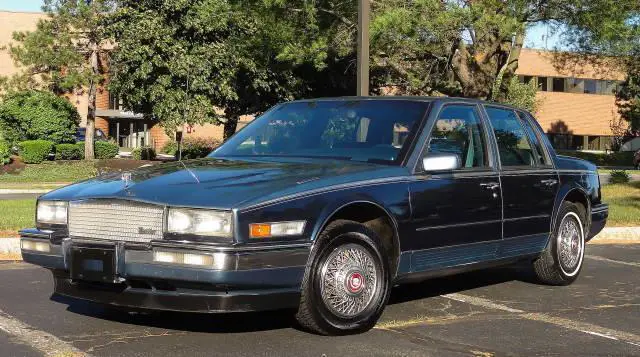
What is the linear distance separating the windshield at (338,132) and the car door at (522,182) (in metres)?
1.07

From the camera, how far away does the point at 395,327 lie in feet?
18.3

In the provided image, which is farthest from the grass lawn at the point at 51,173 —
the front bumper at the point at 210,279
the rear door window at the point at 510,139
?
the front bumper at the point at 210,279

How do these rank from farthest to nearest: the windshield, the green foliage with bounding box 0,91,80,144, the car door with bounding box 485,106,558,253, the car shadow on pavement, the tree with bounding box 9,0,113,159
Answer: the green foliage with bounding box 0,91,80,144 → the tree with bounding box 9,0,113,159 → the car door with bounding box 485,106,558,253 → the windshield → the car shadow on pavement

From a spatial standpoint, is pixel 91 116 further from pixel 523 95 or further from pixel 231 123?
pixel 523 95

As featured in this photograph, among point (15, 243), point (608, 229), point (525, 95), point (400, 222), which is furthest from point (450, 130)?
point (525, 95)

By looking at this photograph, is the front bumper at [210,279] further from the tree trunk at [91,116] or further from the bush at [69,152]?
the bush at [69,152]

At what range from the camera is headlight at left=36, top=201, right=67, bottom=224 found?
5.20 meters

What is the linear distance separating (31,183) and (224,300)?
2224cm

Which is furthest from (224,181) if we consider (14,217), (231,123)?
(231,123)

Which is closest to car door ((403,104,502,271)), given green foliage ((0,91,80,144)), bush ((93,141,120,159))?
green foliage ((0,91,80,144))

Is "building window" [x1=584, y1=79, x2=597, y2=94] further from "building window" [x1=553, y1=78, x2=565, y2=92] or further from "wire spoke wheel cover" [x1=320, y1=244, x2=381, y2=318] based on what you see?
"wire spoke wheel cover" [x1=320, y1=244, x2=381, y2=318]

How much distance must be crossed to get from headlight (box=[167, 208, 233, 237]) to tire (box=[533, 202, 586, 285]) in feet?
12.5

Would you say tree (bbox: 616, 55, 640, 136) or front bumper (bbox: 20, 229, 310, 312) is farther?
tree (bbox: 616, 55, 640, 136)

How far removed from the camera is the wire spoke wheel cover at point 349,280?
504cm
